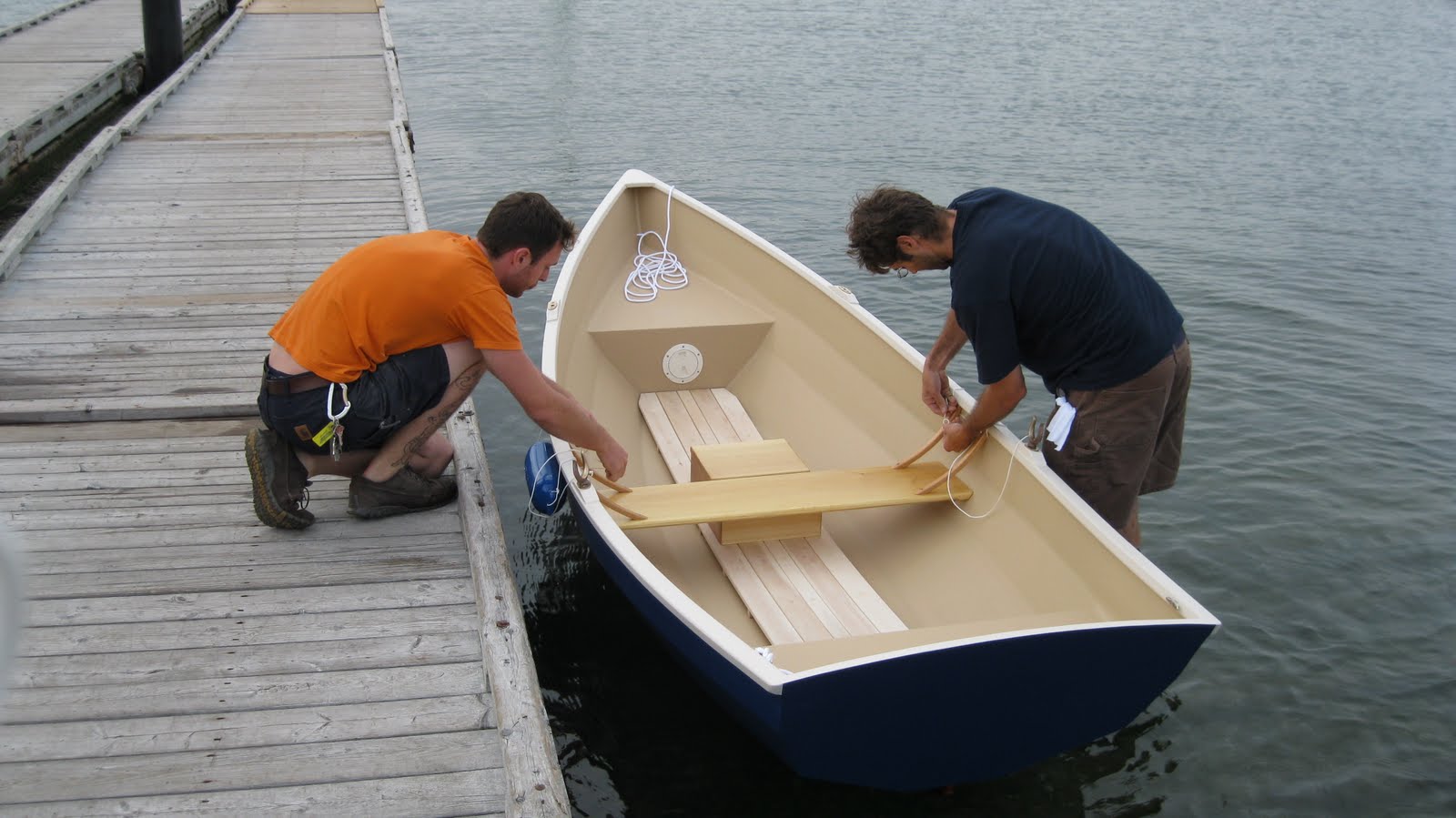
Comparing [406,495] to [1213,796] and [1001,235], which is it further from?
[1213,796]

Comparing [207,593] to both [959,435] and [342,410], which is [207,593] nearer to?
[342,410]

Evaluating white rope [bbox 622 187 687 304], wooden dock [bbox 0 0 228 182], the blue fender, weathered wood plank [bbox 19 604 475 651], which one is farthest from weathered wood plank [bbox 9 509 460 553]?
wooden dock [bbox 0 0 228 182]

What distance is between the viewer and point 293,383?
3.59 metres

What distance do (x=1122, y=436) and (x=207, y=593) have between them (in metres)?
2.98

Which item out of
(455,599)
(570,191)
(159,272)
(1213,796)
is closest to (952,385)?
(1213,796)

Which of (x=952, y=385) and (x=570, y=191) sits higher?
(x=952, y=385)

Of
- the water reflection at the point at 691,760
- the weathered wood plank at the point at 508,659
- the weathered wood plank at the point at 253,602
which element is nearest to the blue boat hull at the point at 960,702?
the weathered wood plank at the point at 508,659

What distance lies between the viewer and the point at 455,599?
3582 mm

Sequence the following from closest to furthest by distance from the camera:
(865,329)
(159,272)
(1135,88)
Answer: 1. (865,329)
2. (159,272)
3. (1135,88)

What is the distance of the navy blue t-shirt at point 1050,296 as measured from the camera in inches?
138

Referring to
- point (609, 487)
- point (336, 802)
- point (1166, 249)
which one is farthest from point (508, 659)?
point (1166, 249)

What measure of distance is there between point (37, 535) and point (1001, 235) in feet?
10.8

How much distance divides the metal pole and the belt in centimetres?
1095

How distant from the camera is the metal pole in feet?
41.0
